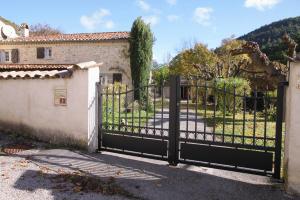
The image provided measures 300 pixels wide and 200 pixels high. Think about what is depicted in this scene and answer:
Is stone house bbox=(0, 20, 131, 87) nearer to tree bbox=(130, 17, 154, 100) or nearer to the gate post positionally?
tree bbox=(130, 17, 154, 100)

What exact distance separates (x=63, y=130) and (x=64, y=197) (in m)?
3.71

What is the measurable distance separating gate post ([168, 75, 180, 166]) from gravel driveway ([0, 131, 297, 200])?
38 centimetres

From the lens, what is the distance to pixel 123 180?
6195mm

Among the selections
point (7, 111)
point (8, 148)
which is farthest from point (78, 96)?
point (7, 111)

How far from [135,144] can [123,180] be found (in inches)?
58.8

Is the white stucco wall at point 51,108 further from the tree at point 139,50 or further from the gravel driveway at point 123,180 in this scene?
the tree at point 139,50

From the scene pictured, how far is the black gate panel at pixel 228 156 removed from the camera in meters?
6.24

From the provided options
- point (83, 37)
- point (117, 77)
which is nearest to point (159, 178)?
point (117, 77)

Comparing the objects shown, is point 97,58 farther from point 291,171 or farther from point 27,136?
point 291,171

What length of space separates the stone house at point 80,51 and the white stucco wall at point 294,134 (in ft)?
73.6

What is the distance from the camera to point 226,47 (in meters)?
32.9

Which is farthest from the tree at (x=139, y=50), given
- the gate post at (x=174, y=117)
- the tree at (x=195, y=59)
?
the gate post at (x=174, y=117)

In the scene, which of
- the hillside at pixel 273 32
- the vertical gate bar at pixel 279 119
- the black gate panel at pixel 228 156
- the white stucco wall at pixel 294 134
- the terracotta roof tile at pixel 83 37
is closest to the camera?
the white stucco wall at pixel 294 134

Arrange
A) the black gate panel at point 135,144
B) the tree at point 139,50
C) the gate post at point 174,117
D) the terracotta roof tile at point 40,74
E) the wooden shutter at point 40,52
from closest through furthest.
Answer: the gate post at point 174,117 < the black gate panel at point 135,144 < the terracotta roof tile at point 40,74 < the tree at point 139,50 < the wooden shutter at point 40,52
